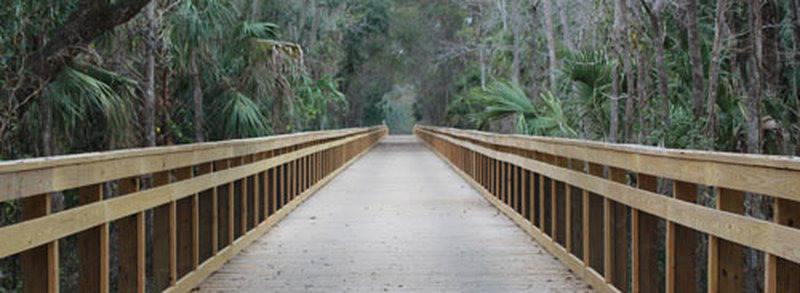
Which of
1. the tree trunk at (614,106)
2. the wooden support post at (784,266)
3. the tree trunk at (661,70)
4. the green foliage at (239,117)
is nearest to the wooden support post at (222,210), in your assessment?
the wooden support post at (784,266)

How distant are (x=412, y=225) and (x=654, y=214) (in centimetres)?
459

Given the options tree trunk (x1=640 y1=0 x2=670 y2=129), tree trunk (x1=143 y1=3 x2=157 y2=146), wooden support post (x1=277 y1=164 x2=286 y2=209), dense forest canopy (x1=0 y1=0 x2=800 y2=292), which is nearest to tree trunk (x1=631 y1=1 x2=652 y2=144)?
dense forest canopy (x1=0 y1=0 x2=800 y2=292)

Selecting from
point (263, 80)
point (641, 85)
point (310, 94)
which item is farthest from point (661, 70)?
point (310, 94)

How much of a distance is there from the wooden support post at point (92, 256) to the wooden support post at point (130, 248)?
466 mm

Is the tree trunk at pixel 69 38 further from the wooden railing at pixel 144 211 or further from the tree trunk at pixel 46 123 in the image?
the wooden railing at pixel 144 211

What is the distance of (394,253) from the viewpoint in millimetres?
6863

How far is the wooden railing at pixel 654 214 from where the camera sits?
9.68ft

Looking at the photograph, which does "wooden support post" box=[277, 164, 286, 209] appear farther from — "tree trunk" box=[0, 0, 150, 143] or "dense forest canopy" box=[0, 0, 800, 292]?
"tree trunk" box=[0, 0, 150, 143]

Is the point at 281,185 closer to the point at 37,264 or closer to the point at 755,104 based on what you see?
the point at 755,104

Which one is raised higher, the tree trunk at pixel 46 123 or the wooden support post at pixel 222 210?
the tree trunk at pixel 46 123

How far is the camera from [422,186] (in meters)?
13.9

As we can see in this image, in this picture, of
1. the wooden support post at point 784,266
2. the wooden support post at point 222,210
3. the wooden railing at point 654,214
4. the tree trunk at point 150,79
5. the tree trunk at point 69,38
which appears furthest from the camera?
the tree trunk at point 150,79

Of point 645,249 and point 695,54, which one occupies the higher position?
point 695,54

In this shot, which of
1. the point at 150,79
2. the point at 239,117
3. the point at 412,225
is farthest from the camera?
the point at 239,117
